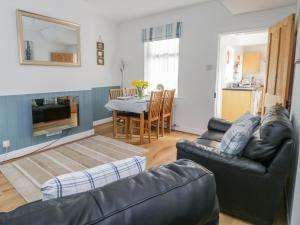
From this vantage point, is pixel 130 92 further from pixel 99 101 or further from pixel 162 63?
pixel 162 63

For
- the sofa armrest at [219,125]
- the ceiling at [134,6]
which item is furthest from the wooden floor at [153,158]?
the ceiling at [134,6]

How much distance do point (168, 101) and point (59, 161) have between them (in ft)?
7.50

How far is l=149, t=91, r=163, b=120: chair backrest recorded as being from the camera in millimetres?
3716

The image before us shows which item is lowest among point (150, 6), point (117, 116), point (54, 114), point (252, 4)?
point (117, 116)

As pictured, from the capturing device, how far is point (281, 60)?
2682 mm

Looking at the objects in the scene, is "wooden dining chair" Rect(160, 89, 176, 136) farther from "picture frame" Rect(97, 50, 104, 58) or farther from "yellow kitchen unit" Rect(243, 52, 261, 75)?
"yellow kitchen unit" Rect(243, 52, 261, 75)

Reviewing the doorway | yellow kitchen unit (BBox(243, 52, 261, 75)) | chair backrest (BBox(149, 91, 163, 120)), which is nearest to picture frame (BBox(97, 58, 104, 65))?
chair backrest (BBox(149, 91, 163, 120))

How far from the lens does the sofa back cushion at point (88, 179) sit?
30.0 inches

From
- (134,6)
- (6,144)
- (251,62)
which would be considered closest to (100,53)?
(134,6)

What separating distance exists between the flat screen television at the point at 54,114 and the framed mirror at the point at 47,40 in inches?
25.0

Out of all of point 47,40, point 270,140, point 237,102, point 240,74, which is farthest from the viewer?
point 240,74

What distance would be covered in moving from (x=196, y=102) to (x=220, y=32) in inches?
55.0

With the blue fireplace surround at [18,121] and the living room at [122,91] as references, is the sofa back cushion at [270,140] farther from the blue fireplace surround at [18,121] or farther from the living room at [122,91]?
the blue fireplace surround at [18,121]

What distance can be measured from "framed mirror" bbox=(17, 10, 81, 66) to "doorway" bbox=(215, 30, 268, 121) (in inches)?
109
